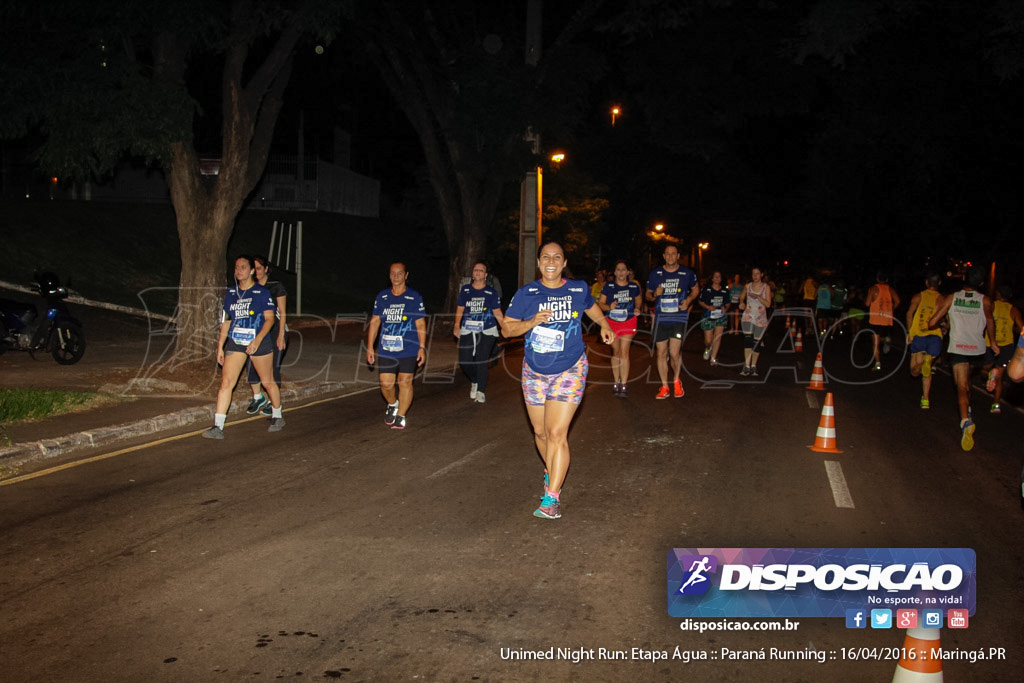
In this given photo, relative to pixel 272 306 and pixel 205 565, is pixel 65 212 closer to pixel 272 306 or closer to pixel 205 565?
pixel 272 306

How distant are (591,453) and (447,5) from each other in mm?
17612

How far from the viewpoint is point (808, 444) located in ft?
33.6

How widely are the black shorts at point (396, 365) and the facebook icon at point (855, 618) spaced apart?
24.4ft

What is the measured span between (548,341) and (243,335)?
4.25 metres

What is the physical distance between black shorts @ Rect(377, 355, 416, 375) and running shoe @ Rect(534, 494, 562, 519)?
13.4 ft

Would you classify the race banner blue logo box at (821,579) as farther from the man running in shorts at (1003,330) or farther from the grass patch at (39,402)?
the man running in shorts at (1003,330)

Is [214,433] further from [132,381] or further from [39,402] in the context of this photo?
[132,381]

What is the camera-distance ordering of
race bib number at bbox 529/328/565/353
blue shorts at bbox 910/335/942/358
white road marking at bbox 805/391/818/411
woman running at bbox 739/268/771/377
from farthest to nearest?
1. woman running at bbox 739/268/771/377
2. white road marking at bbox 805/391/818/411
3. blue shorts at bbox 910/335/942/358
4. race bib number at bbox 529/328/565/353

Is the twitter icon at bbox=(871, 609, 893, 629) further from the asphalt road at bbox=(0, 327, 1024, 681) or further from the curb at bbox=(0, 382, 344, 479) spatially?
the curb at bbox=(0, 382, 344, 479)

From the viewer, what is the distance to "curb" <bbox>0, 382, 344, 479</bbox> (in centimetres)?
878

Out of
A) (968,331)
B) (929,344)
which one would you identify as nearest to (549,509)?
(968,331)

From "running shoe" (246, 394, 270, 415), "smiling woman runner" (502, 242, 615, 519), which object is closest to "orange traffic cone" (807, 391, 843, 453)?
"smiling woman runner" (502, 242, 615, 519)

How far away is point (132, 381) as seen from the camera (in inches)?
518

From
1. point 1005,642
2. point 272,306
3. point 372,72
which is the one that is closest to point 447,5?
point 372,72
